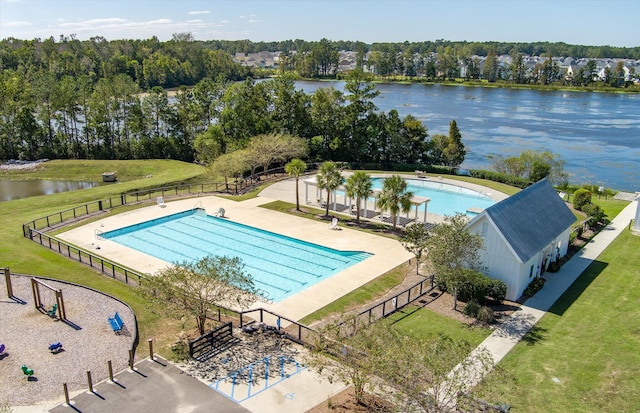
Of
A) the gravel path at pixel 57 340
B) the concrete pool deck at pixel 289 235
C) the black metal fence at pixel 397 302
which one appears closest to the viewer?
the gravel path at pixel 57 340

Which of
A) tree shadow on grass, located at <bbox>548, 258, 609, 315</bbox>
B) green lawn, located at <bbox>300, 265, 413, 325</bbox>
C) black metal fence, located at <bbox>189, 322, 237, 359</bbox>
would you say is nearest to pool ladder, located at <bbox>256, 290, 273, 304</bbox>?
green lawn, located at <bbox>300, 265, 413, 325</bbox>

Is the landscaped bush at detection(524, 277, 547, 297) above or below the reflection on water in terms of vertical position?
above

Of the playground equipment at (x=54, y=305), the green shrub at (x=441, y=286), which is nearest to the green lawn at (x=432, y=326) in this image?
the green shrub at (x=441, y=286)

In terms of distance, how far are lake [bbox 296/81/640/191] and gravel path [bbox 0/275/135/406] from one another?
50595mm

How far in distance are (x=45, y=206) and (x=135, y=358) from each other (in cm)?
2734

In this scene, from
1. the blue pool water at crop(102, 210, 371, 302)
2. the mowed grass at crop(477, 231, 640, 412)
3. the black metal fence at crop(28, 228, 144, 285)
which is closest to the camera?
the mowed grass at crop(477, 231, 640, 412)

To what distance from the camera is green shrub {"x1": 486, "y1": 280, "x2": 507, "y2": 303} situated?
22922 mm

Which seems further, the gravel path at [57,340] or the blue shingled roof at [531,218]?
the blue shingled roof at [531,218]

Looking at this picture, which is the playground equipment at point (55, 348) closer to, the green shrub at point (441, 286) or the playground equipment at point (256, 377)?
the playground equipment at point (256, 377)

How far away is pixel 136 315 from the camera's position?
70.6 ft

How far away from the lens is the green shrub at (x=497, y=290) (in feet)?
75.2

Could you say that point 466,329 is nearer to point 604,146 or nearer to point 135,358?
point 135,358

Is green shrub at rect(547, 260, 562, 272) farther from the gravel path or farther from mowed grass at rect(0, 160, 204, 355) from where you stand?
the gravel path

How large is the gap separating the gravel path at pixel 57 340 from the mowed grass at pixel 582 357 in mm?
13234
